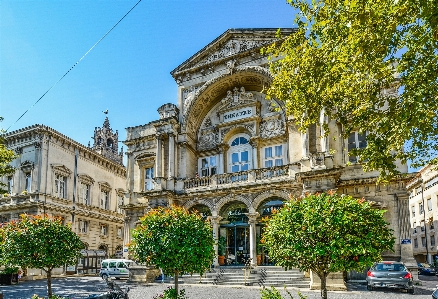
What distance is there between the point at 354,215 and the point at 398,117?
278cm

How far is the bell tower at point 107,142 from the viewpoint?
5316 cm

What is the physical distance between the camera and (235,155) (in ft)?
83.3

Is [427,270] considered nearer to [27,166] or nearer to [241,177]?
[241,177]

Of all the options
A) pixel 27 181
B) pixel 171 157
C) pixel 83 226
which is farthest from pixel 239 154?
pixel 27 181

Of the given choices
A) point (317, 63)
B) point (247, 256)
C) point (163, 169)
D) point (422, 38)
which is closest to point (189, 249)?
point (317, 63)

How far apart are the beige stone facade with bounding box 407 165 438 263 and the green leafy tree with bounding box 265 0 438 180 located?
3043 centimetres

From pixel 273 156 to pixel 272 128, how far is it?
187 centimetres

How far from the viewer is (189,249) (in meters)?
10.9

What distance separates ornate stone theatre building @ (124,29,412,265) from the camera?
2017cm

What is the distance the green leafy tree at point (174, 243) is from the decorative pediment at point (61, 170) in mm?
23602

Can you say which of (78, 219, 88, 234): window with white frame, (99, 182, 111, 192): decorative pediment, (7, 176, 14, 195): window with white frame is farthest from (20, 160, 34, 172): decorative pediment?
(99, 182, 111, 192): decorative pediment

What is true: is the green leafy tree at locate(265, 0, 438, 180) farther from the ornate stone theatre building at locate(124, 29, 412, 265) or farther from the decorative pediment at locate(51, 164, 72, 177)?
the decorative pediment at locate(51, 164, 72, 177)

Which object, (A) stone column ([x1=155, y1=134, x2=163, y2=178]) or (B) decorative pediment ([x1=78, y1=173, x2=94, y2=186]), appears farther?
(B) decorative pediment ([x1=78, y1=173, x2=94, y2=186])

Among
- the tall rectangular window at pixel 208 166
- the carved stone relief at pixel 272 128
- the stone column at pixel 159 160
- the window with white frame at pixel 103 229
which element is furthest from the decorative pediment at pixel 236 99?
the window with white frame at pixel 103 229
